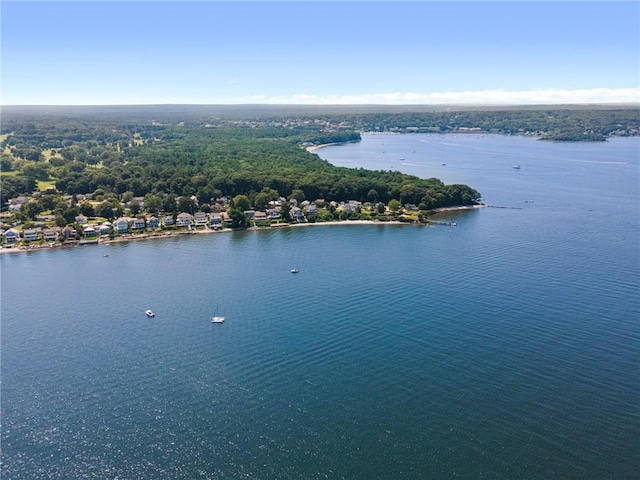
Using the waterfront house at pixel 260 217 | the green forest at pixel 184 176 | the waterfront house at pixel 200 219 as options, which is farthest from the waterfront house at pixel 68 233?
the waterfront house at pixel 260 217

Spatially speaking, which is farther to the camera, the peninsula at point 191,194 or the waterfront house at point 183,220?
the waterfront house at point 183,220

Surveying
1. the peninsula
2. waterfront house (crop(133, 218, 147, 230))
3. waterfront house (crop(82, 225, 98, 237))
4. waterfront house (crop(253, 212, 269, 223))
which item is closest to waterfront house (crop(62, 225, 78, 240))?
the peninsula

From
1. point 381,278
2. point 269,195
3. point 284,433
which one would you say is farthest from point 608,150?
point 284,433

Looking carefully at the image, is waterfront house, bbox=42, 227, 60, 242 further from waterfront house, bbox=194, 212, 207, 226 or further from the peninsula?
waterfront house, bbox=194, 212, 207, 226

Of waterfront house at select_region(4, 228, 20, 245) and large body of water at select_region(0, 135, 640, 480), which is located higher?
waterfront house at select_region(4, 228, 20, 245)

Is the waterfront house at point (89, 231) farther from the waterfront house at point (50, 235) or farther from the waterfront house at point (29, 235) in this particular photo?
the waterfront house at point (29, 235)

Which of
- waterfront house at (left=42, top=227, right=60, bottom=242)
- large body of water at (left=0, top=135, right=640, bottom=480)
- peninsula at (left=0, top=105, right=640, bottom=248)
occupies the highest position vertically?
peninsula at (left=0, top=105, right=640, bottom=248)

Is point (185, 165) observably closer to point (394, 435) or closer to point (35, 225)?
point (35, 225)

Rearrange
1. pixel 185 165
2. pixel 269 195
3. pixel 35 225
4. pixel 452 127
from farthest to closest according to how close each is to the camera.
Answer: pixel 452 127, pixel 185 165, pixel 269 195, pixel 35 225
